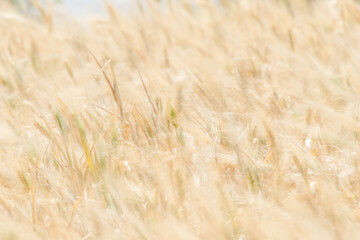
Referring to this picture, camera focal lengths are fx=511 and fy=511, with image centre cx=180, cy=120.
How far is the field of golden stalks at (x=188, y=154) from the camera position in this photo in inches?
27.3

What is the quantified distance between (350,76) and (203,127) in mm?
397

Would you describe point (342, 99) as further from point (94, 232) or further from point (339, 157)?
Result: point (94, 232)

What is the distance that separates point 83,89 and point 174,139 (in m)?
0.32

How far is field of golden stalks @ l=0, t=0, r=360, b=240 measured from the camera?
0.69 metres

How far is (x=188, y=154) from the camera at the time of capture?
87 cm

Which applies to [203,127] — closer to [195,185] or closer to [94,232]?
[195,185]

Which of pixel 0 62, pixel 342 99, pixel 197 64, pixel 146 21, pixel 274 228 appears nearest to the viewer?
pixel 274 228

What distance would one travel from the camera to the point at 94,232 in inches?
28.1

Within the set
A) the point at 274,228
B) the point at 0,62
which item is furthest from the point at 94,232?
the point at 0,62

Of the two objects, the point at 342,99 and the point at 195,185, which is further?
the point at 342,99

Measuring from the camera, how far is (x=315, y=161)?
0.79m

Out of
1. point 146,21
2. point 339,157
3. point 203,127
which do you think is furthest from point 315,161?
point 146,21

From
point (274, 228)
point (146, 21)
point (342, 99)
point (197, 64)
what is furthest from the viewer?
point (146, 21)

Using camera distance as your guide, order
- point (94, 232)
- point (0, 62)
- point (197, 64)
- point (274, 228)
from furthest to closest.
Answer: point (0, 62) → point (197, 64) → point (94, 232) → point (274, 228)
